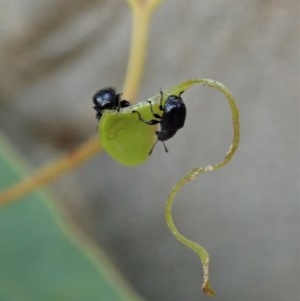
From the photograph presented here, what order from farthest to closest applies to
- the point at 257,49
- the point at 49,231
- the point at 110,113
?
the point at 257,49 → the point at 49,231 → the point at 110,113

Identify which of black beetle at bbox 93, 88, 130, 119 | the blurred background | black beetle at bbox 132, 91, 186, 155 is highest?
the blurred background

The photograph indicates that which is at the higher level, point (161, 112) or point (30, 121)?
point (30, 121)

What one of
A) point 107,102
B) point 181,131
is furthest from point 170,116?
point 181,131

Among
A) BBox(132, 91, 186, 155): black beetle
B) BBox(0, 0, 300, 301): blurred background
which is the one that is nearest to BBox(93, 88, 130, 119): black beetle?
BBox(132, 91, 186, 155): black beetle

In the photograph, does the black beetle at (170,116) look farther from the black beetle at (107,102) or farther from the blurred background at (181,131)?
the blurred background at (181,131)

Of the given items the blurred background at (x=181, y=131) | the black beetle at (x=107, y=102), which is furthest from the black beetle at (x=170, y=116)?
the blurred background at (x=181, y=131)

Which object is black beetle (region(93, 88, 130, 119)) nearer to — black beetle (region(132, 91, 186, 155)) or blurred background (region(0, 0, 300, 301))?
black beetle (region(132, 91, 186, 155))

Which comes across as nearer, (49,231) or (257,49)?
(49,231)

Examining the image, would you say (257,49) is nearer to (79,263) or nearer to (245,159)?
(245,159)

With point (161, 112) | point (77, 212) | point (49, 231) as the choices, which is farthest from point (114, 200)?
point (161, 112)
